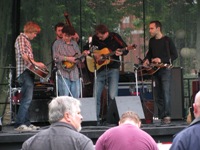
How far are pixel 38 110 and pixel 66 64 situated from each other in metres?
1.36

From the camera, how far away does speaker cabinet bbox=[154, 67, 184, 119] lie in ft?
40.1

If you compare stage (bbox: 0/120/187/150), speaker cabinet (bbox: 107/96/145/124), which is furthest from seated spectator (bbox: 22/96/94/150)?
speaker cabinet (bbox: 107/96/145/124)

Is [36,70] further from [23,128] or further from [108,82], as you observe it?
[108,82]

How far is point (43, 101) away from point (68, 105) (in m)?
6.43

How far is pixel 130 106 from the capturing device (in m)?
11.0

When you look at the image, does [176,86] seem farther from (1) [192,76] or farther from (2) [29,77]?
(2) [29,77]

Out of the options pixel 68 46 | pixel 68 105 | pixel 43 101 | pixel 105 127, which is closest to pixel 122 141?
pixel 68 105

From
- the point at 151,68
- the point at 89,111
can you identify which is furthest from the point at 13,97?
the point at 151,68

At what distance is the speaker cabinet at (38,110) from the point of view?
11.8 metres

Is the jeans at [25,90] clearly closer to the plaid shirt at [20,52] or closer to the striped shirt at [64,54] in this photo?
the plaid shirt at [20,52]

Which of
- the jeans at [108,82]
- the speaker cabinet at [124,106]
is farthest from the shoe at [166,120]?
the jeans at [108,82]

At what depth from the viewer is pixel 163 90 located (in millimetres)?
11555

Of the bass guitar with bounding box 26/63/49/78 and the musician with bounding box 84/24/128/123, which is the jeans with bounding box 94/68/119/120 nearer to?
the musician with bounding box 84/24/128/123

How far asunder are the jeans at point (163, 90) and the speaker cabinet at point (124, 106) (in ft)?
2.29
